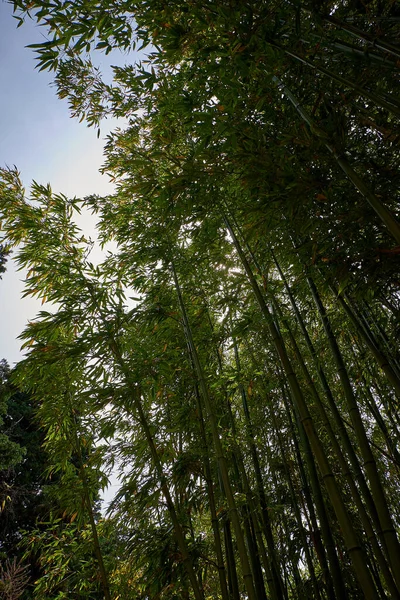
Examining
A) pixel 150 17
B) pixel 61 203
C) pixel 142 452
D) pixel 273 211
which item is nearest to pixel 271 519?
→ pixel 142 452

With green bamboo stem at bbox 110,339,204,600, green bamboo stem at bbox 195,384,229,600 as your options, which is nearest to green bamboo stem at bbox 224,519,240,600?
green bamboo stem at bbox 110,339,204,600

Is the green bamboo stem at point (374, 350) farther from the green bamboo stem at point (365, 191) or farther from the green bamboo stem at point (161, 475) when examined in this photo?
the green bamboo stem at point (161, 475)

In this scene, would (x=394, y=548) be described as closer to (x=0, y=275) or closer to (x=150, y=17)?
(x=150, y=17)

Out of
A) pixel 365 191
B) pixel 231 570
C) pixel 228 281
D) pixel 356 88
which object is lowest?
pixel 231 570

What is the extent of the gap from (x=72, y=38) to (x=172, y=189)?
99cm

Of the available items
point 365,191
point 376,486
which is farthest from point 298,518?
point 365,191

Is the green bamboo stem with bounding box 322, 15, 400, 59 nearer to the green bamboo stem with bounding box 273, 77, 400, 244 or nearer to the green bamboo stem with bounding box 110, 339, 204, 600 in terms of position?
the green bamboo stem with bounding box 273, 77, 400, 244

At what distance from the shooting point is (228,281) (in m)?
3.17

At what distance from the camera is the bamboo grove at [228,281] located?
1.94 meters

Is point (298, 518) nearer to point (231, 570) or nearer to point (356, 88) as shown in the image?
point (231, 570)

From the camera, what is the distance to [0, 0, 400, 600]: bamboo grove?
1.94 m

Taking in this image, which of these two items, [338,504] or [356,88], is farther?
[338,504]

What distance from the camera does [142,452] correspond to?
9.50 feet

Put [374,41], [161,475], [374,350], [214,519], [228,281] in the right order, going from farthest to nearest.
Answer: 1. [228,281]
2. [161,475]
3. [214,519]
4. [374,350]
5. [374,41]
